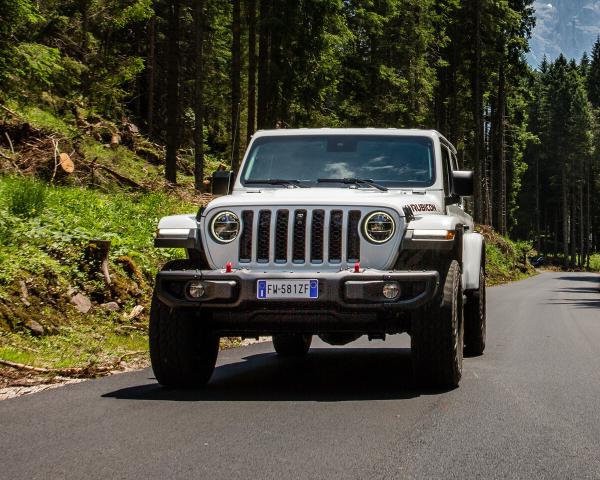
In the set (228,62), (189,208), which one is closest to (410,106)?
(228,62)

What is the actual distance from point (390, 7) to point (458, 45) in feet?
21.9

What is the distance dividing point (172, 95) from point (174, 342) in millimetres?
25197

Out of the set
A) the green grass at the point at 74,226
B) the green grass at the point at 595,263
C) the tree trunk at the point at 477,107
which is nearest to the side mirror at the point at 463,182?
the green grass at the point at 74,226

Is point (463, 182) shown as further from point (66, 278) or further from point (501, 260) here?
point (501, 260)

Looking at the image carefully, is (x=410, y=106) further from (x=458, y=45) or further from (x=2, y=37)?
(x=2, y=37)

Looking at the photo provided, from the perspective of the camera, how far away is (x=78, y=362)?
9.68 meters

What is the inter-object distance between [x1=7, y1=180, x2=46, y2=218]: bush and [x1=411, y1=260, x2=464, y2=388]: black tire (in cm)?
863

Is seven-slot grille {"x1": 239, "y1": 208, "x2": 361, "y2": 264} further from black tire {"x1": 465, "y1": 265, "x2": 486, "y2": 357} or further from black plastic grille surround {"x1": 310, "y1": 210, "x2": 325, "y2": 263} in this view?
black tire {"x1": 465, "y1": 265, "x2": 486, "y2": 357}

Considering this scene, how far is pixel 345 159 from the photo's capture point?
361 inches

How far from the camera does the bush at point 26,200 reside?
14.2 meters

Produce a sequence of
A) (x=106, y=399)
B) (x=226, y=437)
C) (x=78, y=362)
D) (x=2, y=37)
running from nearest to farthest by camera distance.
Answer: (x=226, y=437) → (x=106, y=399) → (x=78, y=362) → (x=2, y=37)

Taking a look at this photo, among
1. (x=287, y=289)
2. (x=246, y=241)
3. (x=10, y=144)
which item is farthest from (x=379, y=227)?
(x=10, y=144)

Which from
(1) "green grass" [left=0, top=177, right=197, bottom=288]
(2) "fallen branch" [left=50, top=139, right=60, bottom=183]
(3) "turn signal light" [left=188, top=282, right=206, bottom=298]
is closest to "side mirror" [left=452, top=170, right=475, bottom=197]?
(3) "turn signal light" [left=188, top=282, right=206, bottom=298]

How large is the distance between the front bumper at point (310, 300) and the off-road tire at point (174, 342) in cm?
25
